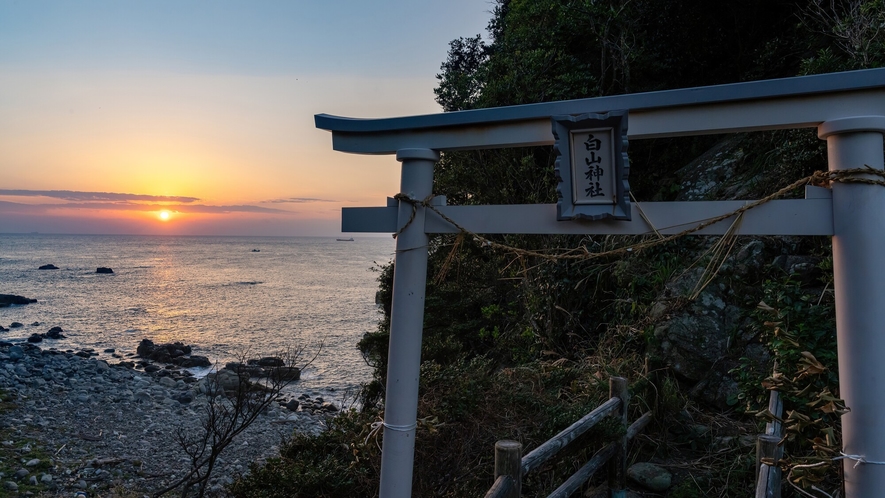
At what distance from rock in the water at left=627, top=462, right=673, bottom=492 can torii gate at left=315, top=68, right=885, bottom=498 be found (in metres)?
2.41

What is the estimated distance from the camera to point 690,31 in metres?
8.08

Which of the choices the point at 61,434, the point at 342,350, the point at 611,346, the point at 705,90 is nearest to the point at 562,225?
the point at 705,90

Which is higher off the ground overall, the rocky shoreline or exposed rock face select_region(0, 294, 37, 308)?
exposed rock face select_region(0, 294, 37, 308)

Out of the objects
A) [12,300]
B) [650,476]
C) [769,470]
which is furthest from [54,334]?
[769,470]

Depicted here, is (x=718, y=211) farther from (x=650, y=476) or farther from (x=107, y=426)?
(x=107, y=426)

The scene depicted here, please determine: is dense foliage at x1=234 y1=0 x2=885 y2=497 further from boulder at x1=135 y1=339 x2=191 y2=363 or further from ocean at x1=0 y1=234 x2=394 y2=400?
boulder at x1=135 y1=339 x2=191 y2=363

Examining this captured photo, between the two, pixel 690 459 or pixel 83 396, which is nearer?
pixel 690 459

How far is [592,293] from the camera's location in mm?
6781

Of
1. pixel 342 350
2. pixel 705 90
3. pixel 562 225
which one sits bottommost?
pixel 342 350

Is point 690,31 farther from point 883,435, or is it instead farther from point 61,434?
point 61,434

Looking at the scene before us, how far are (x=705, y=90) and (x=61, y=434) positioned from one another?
38.4ft

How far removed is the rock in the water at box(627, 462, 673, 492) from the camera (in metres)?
4.13

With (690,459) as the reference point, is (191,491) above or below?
below

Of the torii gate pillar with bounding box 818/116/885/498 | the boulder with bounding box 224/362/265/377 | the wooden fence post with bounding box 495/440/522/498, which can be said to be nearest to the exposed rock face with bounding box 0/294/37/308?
the boulder with bounding box 224/362/265/377
